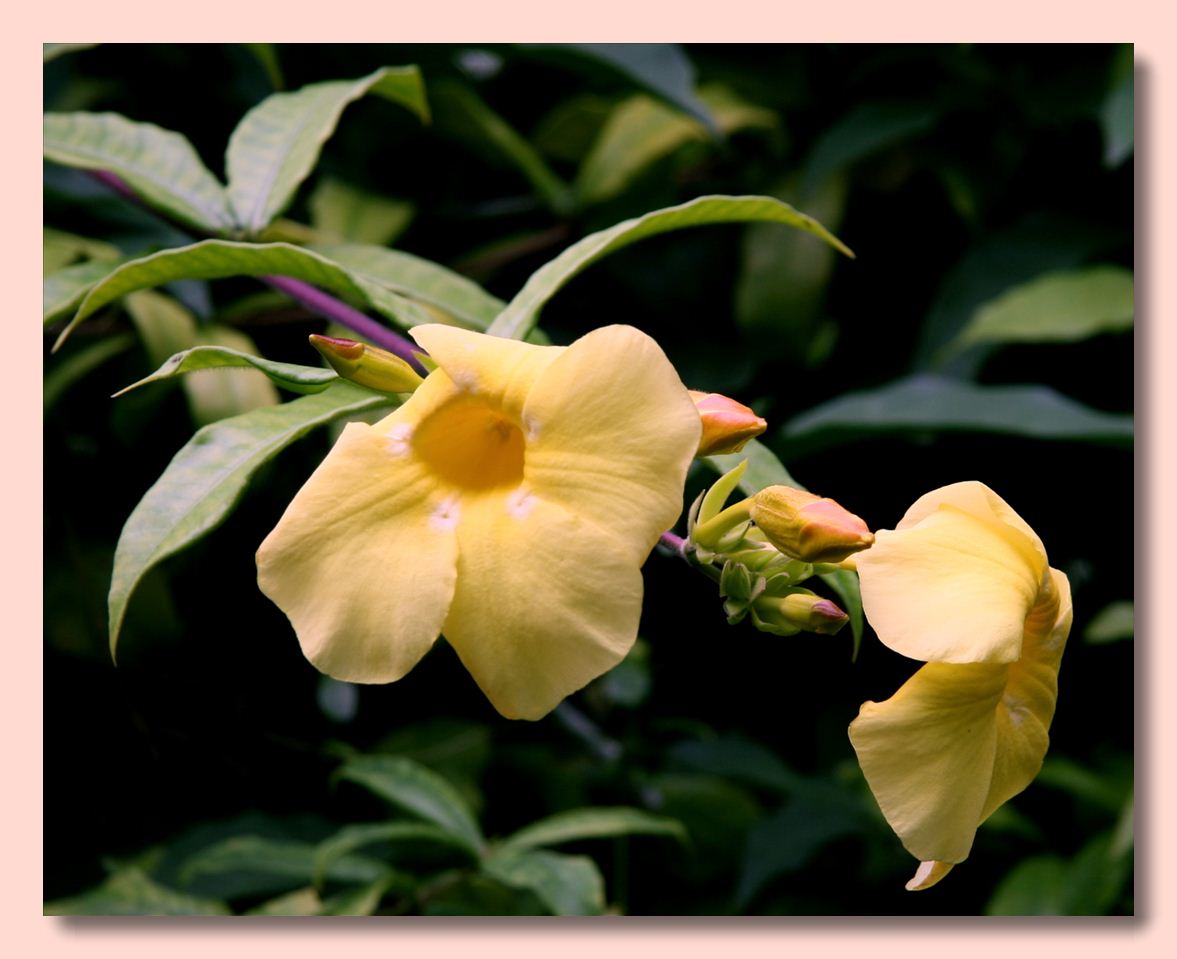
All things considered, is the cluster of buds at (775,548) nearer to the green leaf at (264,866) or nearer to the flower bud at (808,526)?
the flower bud at (808,526)

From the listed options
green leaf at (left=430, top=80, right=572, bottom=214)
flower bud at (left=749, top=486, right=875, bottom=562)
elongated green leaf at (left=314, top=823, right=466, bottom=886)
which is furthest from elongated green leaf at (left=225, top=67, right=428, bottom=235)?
elongated green leaf at (left=314, top=823, right=466, bottom=886)

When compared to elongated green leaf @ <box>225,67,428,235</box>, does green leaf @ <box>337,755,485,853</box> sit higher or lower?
lower

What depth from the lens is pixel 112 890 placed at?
1056 millimetres

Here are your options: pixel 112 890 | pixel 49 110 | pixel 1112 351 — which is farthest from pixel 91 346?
pixel 1112 351

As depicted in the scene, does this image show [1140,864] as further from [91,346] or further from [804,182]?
[91,346]

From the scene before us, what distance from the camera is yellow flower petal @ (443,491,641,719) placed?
44 cm

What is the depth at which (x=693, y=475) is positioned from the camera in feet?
3.32

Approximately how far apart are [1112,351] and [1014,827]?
50 centimetres

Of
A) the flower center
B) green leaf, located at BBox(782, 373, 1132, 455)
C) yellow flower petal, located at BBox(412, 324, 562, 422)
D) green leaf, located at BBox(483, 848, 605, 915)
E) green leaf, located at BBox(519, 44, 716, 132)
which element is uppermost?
green leaf, located at BBox(519, 44, 716, 132)

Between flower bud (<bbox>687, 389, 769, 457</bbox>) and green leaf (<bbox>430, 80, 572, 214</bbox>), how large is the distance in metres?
0.77

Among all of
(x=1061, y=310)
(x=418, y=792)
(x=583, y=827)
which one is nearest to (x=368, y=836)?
(x=418, y=792)

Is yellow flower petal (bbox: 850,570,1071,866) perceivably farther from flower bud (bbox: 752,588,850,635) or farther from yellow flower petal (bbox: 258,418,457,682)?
yellow flower petal (bbox: 258,418,457,682)

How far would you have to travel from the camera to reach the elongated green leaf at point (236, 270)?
0.61m

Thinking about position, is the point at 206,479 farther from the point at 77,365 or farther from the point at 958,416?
the point at 958,416
